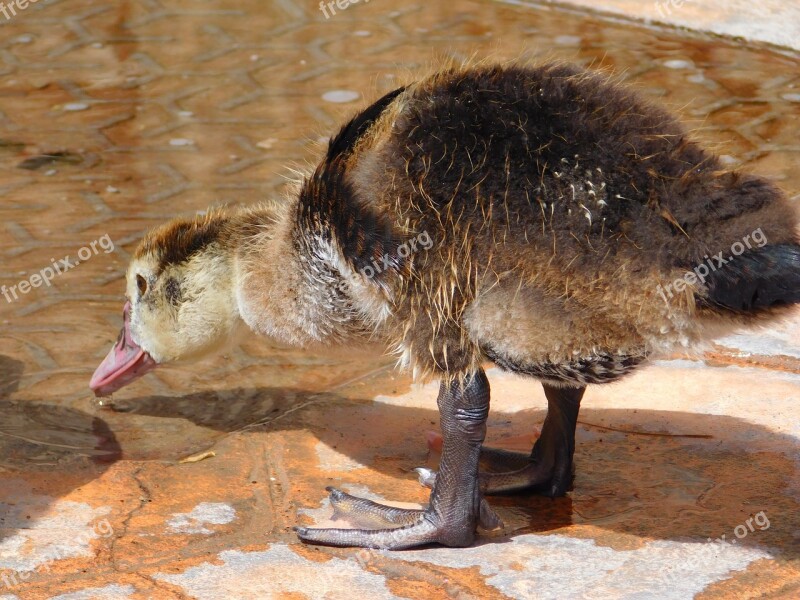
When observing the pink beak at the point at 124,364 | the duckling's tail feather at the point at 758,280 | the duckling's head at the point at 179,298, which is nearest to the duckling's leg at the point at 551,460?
the duckling's tail feather at the point at 758,280

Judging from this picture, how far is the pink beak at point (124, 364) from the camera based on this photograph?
177 inches

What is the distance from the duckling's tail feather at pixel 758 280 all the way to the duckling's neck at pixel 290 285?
1185mm

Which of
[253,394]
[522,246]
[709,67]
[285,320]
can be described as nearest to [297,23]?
[709,67]

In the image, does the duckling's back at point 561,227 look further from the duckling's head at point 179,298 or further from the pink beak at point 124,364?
the pink beak at point 124,364

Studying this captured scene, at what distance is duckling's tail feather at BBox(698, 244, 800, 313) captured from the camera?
3.22m

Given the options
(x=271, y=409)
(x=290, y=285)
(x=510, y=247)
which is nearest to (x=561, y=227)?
(x=510, y=247)

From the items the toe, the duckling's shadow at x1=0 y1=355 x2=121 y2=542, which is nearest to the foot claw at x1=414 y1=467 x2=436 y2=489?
the toe

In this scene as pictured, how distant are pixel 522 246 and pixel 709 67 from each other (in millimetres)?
5110

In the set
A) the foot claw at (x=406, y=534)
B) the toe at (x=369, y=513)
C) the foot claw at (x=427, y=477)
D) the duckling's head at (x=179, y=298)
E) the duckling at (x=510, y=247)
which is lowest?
the foot claw at (x=427, y=477)

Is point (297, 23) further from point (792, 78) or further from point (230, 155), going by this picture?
point (792, 78)

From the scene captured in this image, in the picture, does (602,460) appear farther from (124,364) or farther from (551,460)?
(124,364)

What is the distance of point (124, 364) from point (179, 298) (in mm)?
402

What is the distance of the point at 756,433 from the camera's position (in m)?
4.32

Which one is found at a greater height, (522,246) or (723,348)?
(522,246)
